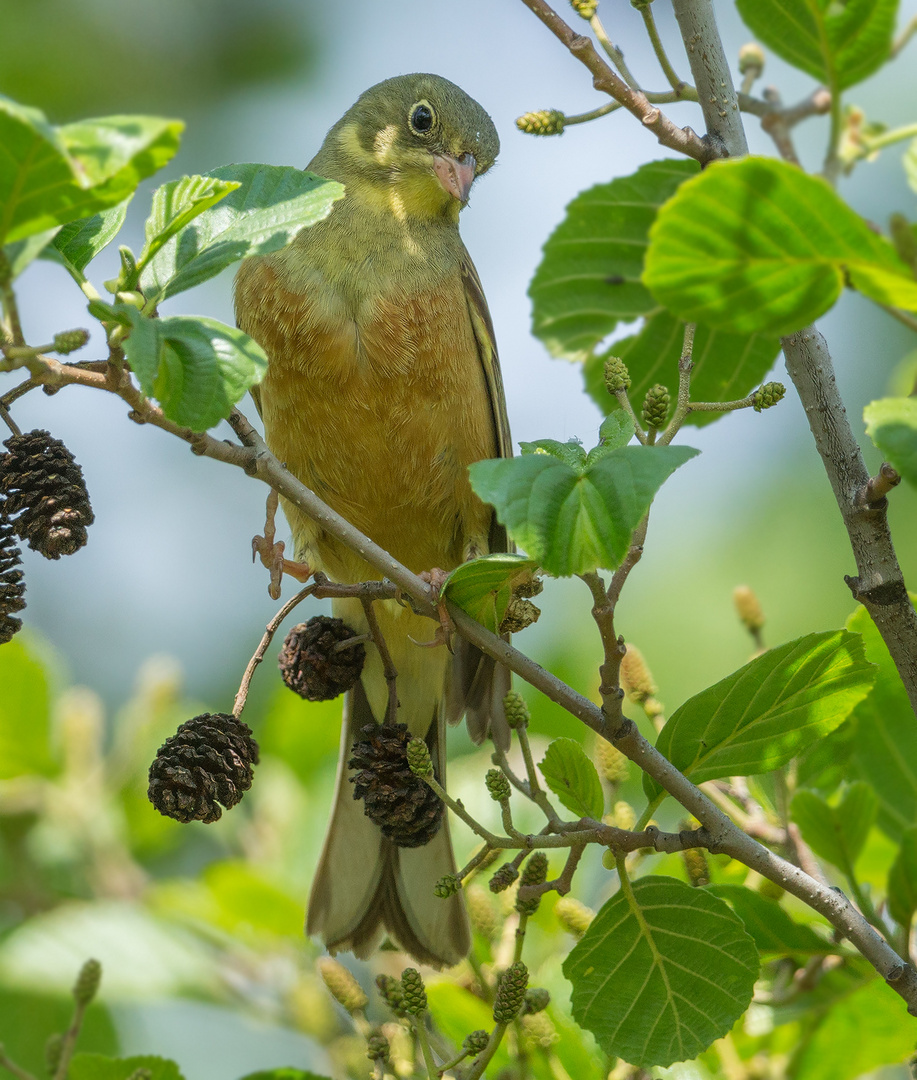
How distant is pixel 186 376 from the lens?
77.6 inches

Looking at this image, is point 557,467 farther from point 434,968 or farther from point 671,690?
point 671,690

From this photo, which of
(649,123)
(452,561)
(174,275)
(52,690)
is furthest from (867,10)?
(52,690)

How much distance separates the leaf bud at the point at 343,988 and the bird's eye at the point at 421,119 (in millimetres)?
3569

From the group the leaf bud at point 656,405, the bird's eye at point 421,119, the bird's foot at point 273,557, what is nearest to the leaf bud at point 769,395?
the leaf bud at point 656,405

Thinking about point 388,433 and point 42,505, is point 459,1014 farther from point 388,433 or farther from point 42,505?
point 388,433

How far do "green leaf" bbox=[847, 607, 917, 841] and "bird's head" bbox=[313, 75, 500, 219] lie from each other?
2.60 meters

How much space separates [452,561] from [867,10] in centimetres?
246

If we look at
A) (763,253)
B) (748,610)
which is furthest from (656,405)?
(748,610)

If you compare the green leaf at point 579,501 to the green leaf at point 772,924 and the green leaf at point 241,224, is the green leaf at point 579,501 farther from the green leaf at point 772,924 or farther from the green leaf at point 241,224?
the green leaf at point 772,924

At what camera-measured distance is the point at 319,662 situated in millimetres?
3121

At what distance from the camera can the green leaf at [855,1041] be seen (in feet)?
8.66

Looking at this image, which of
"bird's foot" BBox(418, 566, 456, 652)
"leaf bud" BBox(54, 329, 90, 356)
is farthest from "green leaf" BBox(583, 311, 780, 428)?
"leaf bud" BBox(54, 329, 90, 356)

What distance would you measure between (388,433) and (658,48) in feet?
6.04

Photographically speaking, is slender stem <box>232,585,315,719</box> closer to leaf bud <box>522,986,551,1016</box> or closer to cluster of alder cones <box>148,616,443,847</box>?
cluster of alder cones <box>148,616,443,847</box>
